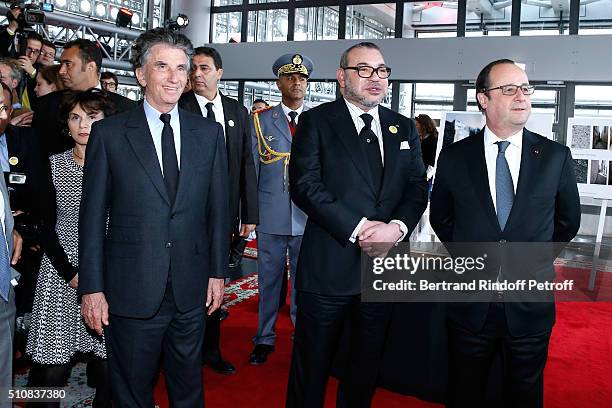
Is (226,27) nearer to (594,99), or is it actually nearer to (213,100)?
(594,99)

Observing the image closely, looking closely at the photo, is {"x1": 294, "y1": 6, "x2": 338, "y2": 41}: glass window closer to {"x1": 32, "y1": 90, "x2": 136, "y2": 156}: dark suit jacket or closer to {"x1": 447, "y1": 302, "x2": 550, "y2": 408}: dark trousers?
{"x1": 32, "y1": 90, "x2": 136, "y2": 156}: dark suit jacket

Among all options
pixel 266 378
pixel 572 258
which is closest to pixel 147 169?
pixel 266 378

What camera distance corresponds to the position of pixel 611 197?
4.97 m

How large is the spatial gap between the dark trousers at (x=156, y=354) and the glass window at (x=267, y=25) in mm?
10395

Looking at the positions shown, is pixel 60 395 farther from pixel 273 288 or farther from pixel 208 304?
pixel 273 288

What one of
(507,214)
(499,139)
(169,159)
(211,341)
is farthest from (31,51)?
(507,214)

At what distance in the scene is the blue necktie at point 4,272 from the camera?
5.08 ft

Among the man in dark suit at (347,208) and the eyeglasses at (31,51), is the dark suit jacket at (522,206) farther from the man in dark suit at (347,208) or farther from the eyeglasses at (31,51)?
the eyeglasses at (31,51)

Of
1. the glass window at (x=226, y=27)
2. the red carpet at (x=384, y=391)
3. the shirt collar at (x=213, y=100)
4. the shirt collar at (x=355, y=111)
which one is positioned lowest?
the red carpet at (x=384, y=391)

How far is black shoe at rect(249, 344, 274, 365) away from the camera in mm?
3070

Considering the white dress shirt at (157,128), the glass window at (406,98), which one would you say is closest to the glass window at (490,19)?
the glass window at (406,98)

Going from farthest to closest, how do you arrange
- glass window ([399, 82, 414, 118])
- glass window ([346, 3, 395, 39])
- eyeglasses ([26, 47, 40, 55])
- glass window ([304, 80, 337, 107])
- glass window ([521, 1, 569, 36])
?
glass window ([304, 80, 337, 107]) < glass window ([346, 3, 395, 39]) < glass window ([399, 82, 414, 118]) < glass window ([521, 1, 569, 36]) < eyeglasses ([26, 47, 40, 55])

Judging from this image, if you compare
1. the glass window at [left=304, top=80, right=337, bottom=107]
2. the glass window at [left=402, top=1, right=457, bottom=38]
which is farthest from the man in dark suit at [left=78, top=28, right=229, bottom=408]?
the glass window at [left=304, top=80, right=337, bottom=107]

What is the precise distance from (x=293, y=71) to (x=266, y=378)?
175cm
